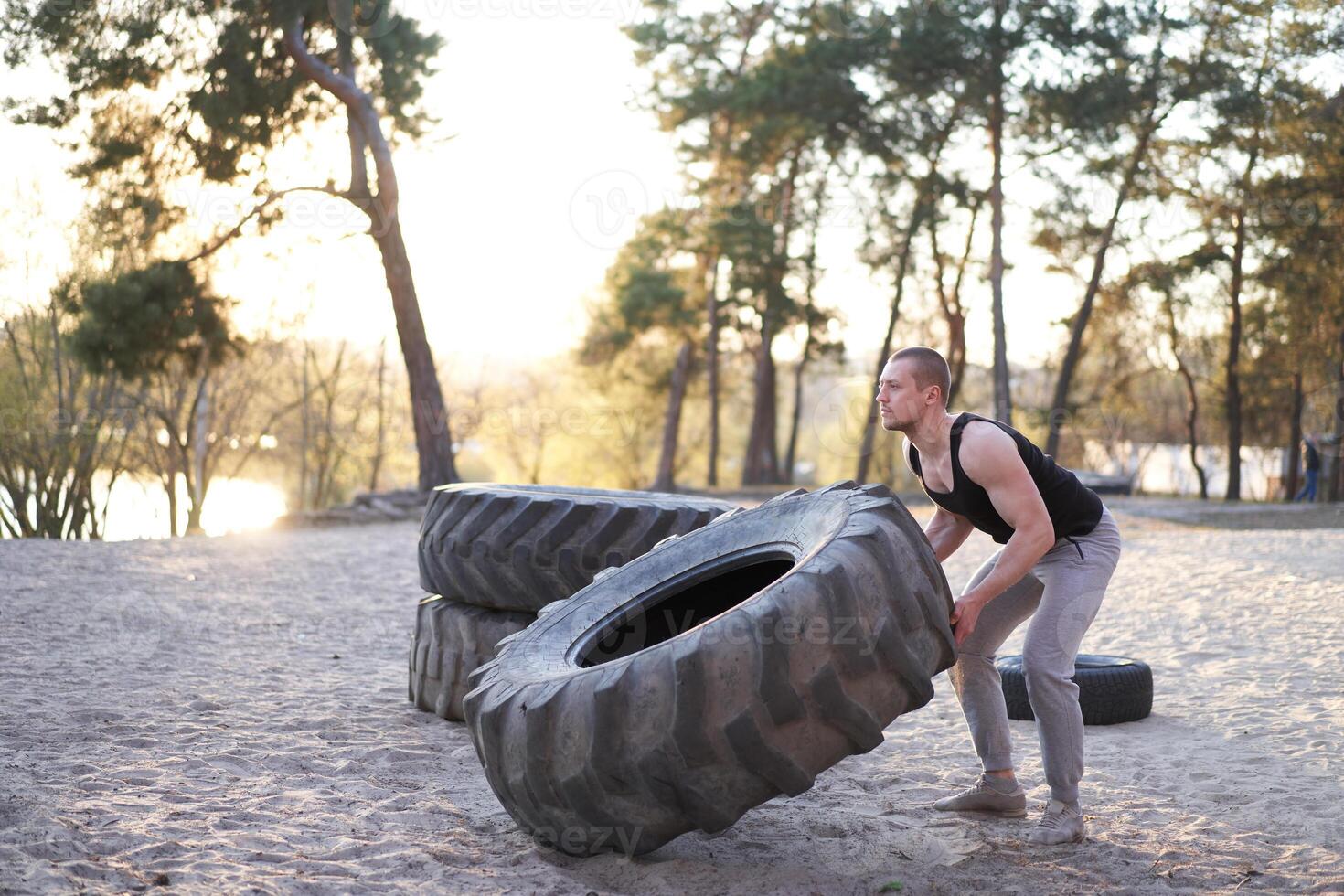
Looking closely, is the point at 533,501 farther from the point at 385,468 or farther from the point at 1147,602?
the point at 385,468

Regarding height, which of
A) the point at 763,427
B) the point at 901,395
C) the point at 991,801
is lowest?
the point at 991,801

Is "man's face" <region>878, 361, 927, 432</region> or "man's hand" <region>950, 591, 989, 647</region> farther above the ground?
"man's face" <region>878, 361, 927, 432</region>

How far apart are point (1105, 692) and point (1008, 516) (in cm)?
267

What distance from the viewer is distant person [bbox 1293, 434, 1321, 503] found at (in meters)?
27.7

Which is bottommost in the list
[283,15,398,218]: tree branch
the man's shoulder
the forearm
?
the forearm

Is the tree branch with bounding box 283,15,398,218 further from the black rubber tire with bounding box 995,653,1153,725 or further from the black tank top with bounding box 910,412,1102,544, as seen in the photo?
the black tank top with bounding box 910,412,1102,544

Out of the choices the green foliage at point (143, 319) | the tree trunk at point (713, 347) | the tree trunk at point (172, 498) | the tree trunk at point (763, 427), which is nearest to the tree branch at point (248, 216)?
the green foliage at point (143, 319)

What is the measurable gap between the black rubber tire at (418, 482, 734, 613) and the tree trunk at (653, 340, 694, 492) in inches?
896

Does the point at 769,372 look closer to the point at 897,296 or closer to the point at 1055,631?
the point at 897,296

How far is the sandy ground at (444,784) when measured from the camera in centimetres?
349

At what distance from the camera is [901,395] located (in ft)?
12.2

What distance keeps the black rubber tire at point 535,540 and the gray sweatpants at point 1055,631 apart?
175cm

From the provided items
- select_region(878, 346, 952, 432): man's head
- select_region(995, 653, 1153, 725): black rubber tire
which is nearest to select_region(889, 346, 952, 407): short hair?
select_region(878, 346, 952, 432): man's head

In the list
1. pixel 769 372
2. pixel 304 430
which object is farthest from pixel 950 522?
pixel 304 430
